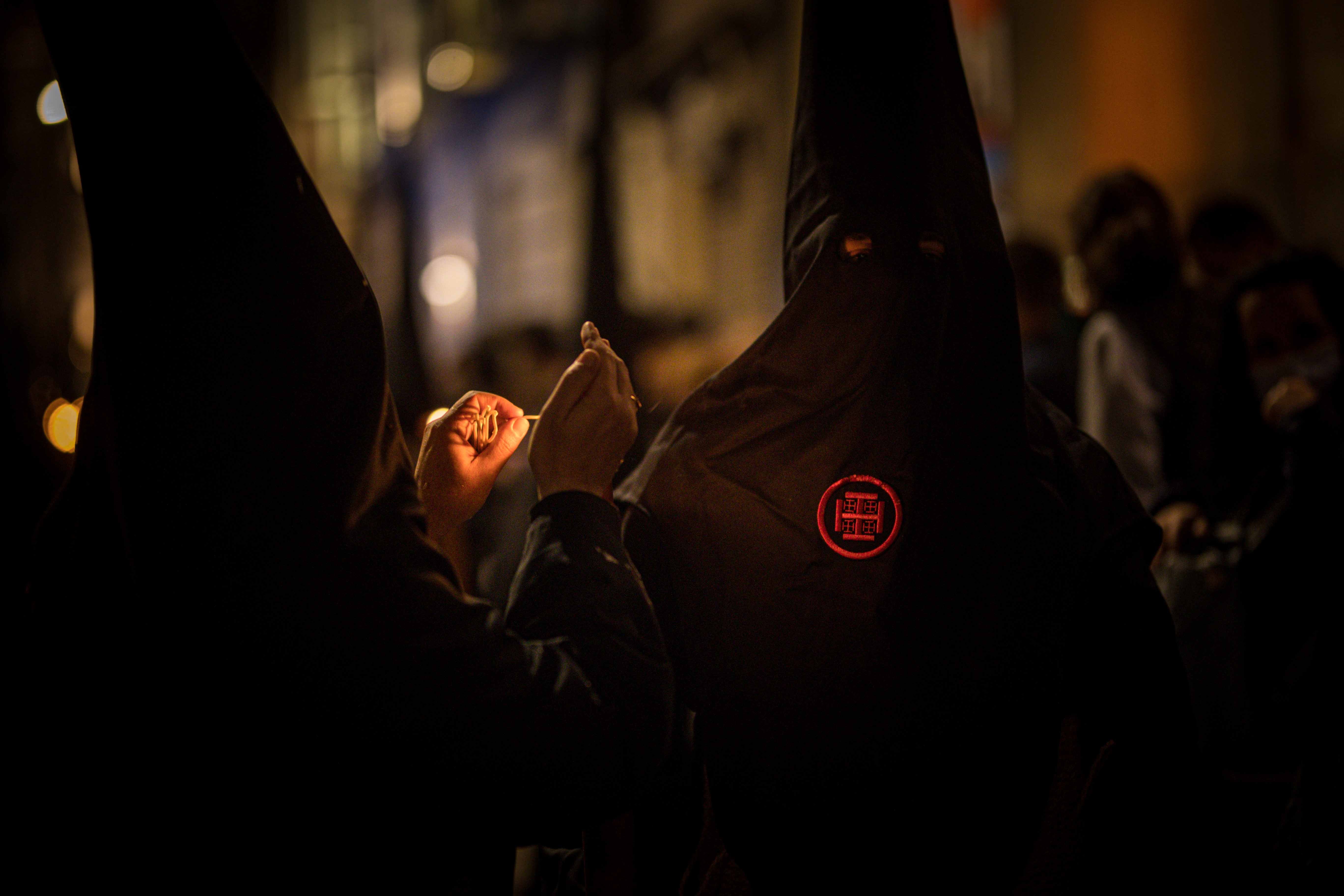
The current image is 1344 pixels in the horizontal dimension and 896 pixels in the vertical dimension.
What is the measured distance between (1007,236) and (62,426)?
866 cm

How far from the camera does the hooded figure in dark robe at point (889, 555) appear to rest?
1.88 m

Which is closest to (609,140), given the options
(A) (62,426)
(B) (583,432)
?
(A) (62,426)

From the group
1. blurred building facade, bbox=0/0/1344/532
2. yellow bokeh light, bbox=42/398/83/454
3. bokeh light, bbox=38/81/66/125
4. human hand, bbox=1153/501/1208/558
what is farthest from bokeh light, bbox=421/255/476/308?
human hand, bbox=1153/501/1208/558

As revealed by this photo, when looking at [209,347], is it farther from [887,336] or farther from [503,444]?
[887,336]

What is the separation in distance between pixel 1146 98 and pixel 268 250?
28.0ft

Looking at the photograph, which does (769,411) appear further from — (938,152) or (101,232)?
(101,232)

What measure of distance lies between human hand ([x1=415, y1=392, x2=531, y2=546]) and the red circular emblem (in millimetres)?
528

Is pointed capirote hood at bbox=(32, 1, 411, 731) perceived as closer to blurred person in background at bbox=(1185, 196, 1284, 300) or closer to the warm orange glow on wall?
blurred person in background at bbox=(1185, 196, 1284, 300)

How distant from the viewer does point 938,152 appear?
1935mm

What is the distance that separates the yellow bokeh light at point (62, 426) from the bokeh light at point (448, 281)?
61.1 ft

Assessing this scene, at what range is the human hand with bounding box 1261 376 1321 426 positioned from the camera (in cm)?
281

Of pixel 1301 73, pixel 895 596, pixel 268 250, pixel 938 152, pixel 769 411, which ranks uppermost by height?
pixel 1301 73

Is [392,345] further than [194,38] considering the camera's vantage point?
Yes

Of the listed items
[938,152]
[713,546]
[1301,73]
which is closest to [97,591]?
[713,546]
